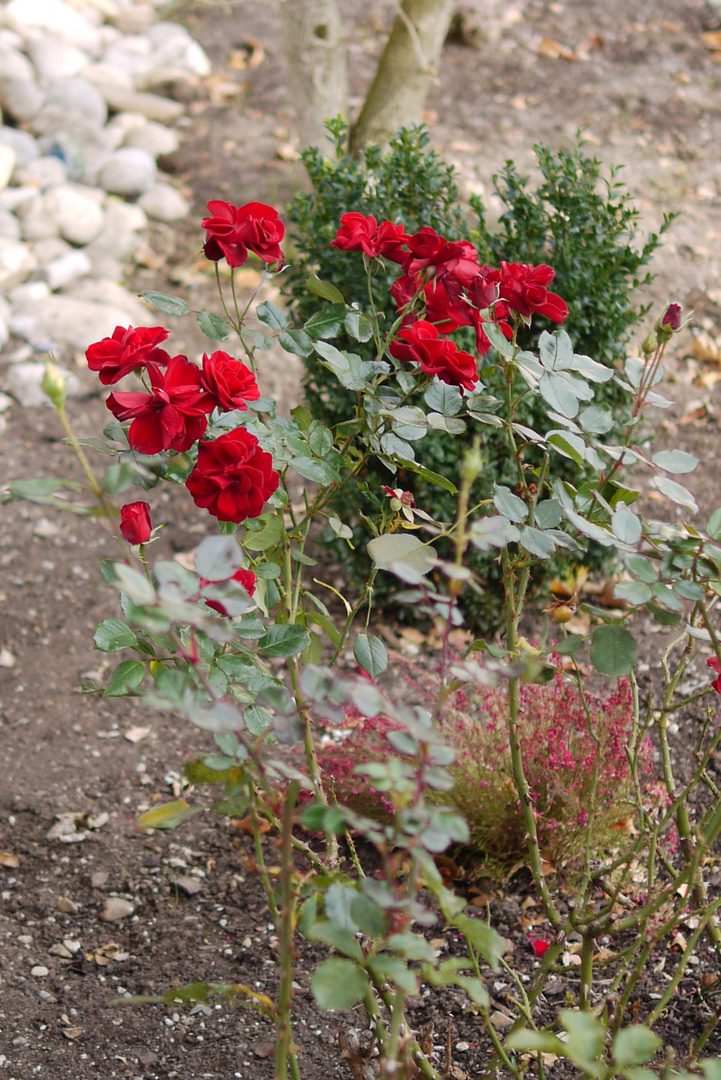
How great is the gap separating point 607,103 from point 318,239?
4110 millimetres

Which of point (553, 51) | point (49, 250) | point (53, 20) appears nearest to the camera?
point (49, 250)

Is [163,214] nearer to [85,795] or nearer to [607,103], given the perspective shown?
[607,103]

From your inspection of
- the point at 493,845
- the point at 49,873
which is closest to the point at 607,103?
the point at 493,845

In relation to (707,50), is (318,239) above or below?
below

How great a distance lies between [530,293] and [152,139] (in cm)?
475

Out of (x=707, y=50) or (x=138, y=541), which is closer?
(x=138, y=541)

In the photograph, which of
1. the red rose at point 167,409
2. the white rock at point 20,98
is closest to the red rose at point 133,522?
the red rose at point 167,409

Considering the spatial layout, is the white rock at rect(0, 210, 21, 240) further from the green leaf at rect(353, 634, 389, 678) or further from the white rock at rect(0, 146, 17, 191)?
the green leaf at rect(353, 634, 389, 678)

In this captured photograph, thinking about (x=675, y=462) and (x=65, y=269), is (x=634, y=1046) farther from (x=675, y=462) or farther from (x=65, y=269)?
(x=65, y=269)

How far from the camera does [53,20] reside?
591cm

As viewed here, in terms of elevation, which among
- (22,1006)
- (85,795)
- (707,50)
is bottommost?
(85,795)

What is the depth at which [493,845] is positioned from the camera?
2037 mm

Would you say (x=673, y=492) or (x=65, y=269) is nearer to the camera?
(x=673, y=492)

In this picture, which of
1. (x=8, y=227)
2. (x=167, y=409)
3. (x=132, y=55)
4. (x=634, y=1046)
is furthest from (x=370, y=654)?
(x=132, y=55)
